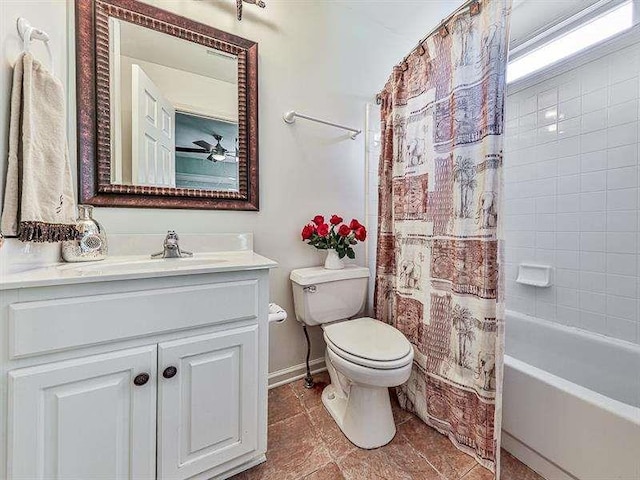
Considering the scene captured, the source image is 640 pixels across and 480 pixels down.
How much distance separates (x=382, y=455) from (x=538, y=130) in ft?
7.05

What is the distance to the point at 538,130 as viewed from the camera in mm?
1794

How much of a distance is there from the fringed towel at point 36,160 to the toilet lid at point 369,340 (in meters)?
1.11

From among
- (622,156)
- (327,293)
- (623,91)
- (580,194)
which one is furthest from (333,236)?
(623,91)

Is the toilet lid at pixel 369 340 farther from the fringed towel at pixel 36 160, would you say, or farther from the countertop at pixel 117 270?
the fringed towel at pixel 36 160

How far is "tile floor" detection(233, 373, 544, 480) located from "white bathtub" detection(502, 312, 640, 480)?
0.38ft

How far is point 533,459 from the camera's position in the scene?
3.42ft

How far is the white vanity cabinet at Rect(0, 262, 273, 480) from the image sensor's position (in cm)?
68

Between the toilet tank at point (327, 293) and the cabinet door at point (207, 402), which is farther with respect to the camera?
the toilet tank at point (327, 293)

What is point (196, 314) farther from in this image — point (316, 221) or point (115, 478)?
point (316, 221)

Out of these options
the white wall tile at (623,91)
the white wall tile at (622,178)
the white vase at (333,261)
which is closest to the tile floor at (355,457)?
the white vase at (333,261)

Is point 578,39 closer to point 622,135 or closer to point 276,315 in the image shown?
point 622,135

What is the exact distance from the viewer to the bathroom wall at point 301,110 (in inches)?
55.1

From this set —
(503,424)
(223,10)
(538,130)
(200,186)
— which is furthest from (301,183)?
(538,130)

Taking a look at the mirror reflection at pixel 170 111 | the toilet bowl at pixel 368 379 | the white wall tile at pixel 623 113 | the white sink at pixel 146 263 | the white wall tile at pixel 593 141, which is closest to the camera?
the white sink at pixel 146 263
